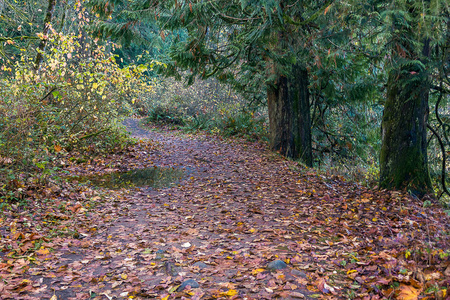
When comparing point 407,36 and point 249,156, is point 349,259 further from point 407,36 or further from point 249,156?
point 249,156

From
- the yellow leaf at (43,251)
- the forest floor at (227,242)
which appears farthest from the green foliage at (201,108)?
the yellow leaf at (43,251)

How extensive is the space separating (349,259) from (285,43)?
5848 millimetres

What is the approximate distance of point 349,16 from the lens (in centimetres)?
514

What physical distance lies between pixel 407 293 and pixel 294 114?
7.77 metres

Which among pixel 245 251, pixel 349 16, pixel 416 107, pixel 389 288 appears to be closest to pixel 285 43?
pixel 349 16

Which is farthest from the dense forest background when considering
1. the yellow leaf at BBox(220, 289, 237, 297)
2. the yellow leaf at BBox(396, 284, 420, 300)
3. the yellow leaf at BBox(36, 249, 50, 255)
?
the yellow leaf at BBox(220, 289, 237, 297)

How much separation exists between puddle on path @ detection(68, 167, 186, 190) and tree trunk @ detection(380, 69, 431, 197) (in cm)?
478

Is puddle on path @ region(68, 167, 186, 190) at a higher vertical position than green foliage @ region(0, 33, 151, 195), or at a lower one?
lower

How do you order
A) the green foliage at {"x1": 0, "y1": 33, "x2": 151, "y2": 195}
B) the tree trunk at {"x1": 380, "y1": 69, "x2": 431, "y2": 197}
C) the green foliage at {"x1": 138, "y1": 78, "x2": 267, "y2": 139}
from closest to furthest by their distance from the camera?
the green foliage at {"x1": 0, "y1": 33, "x2": 151, "y2": 195} → the tree trunk at {"x1": 380, "y1": 69, "x2": 431, "y2": 197} → the green foliage at {"x1": 138, "y1": 78, "x2": 267, "y2": 139}

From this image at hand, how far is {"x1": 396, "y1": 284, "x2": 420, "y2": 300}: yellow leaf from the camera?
2457mm

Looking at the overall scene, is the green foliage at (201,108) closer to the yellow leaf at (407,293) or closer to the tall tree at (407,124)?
the tall tree at (407,124)

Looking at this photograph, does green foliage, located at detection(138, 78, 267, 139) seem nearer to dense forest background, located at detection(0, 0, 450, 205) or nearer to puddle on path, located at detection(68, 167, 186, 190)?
dense forest background, located at detection(0, 0, 450, 205)

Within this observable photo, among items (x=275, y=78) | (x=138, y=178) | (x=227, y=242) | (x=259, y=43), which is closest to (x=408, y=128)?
(x=259, y=43)

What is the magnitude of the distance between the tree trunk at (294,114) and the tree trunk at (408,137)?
398cm
